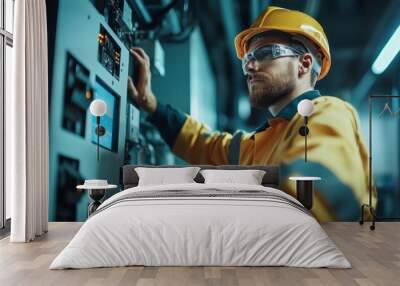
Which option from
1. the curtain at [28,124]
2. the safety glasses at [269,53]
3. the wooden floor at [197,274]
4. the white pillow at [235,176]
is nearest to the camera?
the wooden floor at [197,274]

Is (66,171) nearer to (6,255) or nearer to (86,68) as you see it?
(86,68)

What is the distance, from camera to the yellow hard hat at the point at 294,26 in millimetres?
6805

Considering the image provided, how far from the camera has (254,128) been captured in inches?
271

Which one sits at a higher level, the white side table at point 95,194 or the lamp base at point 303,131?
the lamp base at point 303,131

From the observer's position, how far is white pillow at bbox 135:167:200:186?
20.4ft

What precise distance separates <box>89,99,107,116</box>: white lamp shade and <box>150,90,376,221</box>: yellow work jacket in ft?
5.48

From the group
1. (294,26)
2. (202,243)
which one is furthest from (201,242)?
(294,26)

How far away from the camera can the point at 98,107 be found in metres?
6.53

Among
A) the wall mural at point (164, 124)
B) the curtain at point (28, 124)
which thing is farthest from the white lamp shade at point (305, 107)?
the curtain at point (28, 124)

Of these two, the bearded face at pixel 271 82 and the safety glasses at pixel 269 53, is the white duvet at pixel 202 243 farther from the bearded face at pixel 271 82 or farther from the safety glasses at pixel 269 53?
the safety glasses at pixel 269 53

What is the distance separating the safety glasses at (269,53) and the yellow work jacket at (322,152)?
22.1 inches

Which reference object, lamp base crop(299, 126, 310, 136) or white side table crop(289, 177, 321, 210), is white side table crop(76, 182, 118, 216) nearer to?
white side table crop(289, 177, 321, 210)

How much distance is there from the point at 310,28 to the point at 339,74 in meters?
0.70

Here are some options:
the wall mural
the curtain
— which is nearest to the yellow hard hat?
the wall mural
